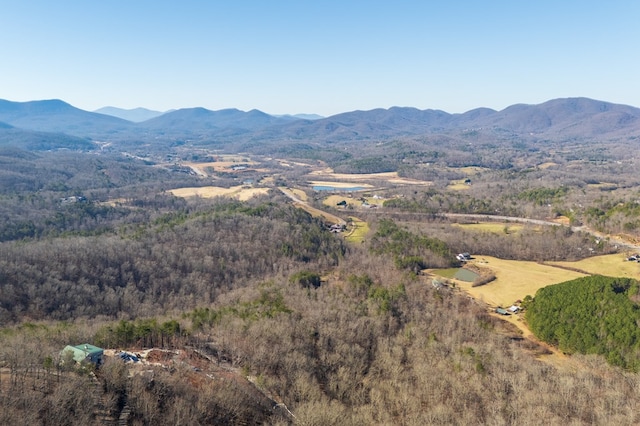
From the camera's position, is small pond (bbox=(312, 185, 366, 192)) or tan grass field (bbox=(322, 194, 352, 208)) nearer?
tan grass field (bbox=(322, 194, 352, 208))

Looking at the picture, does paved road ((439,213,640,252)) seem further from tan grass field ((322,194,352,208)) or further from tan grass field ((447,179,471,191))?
tan grass field ((447,179,471,191))

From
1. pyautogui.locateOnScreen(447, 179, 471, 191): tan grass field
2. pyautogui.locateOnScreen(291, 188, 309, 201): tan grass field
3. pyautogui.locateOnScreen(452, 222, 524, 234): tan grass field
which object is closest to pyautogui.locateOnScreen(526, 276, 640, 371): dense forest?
pyautogui.locateOnScreen(452, 222, 524, 234): tan grass field

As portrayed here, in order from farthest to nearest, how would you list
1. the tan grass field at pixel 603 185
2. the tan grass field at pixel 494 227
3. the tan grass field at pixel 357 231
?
the tan grass field at pixel 603 185 → the tan grass field at pixel 494 227 → the tan grass field at pixel 357 231

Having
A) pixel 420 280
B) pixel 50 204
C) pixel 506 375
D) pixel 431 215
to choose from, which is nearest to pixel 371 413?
pixel 506 375

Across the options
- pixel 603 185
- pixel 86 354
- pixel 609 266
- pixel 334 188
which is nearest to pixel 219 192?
pixel 334 188

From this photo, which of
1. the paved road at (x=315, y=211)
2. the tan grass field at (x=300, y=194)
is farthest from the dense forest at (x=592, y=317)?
the tan grass field at (x=300, y=194)

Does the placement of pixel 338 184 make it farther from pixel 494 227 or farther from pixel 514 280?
pixel 514 280

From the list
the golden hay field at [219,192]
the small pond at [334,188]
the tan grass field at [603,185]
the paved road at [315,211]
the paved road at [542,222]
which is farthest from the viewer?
the small pond at [334,188]

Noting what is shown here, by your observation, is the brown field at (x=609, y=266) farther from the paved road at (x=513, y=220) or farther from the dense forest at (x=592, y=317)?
the dense forest at (x=592, y=317)
